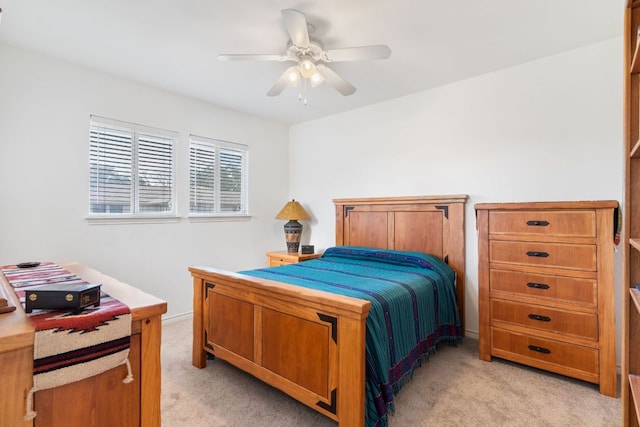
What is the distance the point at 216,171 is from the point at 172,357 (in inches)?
83.0

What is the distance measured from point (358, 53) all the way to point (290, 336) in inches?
70.1

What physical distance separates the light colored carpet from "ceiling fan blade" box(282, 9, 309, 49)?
2262 millimetres

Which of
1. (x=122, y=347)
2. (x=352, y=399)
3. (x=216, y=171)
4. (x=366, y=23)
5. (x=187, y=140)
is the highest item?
(x=366, y=23)

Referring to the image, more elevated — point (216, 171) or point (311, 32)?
point (311, 32)

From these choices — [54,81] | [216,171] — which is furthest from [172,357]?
[54,81]

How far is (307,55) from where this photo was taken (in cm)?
220

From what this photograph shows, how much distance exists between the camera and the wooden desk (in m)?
0.72

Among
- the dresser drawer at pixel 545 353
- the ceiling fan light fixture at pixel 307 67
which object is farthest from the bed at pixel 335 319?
Answer: the ceiling fan light fixture at pixel 307 67

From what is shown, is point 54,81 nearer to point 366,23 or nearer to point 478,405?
point 366,23

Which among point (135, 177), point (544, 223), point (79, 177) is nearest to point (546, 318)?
point (544, 223)

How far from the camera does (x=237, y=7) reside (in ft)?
6.46

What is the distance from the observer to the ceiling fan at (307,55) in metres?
1.84

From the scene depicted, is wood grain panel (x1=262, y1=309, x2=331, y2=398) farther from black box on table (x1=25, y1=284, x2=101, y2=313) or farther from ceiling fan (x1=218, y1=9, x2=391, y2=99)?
ceiling fan (x1=218, y1=9, x2=391, y2=99)

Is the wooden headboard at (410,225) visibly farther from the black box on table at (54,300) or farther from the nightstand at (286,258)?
the black box on table at (54,300)
